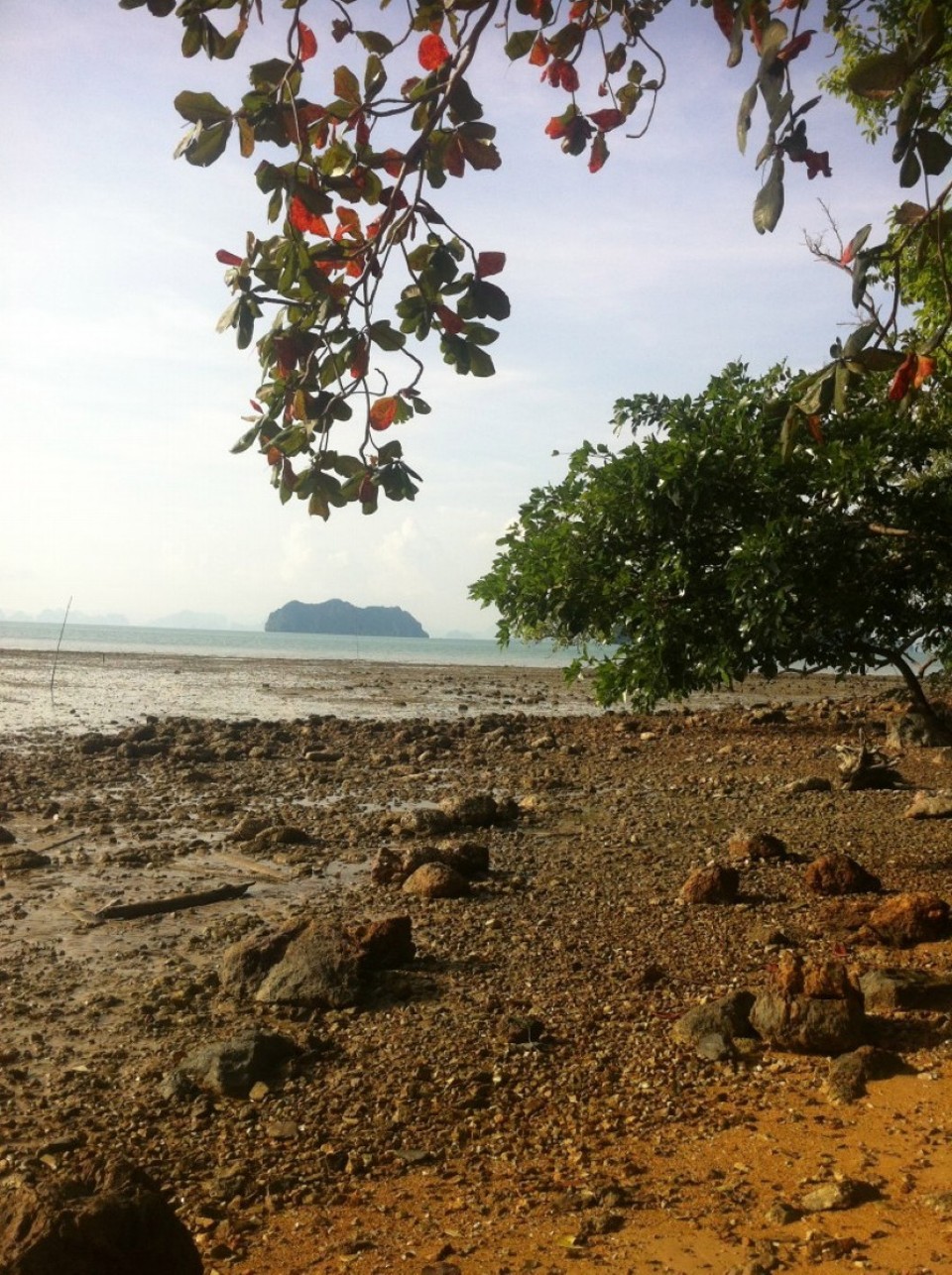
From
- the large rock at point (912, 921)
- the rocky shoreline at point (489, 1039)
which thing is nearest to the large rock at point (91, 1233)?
the rocky shoreline at point (489, 1039)

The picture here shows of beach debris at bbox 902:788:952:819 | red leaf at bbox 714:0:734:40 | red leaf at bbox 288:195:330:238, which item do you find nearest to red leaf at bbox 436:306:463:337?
red leaf at bbox 288:195:330:238

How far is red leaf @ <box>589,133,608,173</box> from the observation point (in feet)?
11.7

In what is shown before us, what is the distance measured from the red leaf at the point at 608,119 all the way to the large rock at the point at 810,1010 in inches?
125

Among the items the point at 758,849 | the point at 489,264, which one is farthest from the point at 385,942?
the point at 489,264

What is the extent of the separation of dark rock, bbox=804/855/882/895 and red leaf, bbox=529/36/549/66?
4510 millimetres

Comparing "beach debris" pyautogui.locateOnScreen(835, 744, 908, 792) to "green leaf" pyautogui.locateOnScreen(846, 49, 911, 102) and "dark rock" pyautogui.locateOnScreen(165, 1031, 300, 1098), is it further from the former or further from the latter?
"green leaf" pyautogui.locateOnScreen(846, 49, 911, 102)

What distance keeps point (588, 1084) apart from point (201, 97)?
11.3 ft

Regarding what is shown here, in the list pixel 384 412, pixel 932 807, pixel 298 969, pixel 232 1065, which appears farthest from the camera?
pixel 932 807

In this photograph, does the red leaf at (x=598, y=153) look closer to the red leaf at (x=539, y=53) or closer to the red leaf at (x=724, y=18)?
the red leaf at (x=539, y=53)

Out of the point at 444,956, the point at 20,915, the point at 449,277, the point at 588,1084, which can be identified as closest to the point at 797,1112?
the point at 588,1084

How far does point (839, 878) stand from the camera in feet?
20.0

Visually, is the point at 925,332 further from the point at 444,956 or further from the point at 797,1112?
the point at 797,1112

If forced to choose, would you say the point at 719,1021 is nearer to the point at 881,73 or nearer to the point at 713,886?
the point at 713,886

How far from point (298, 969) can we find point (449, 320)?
305cm
